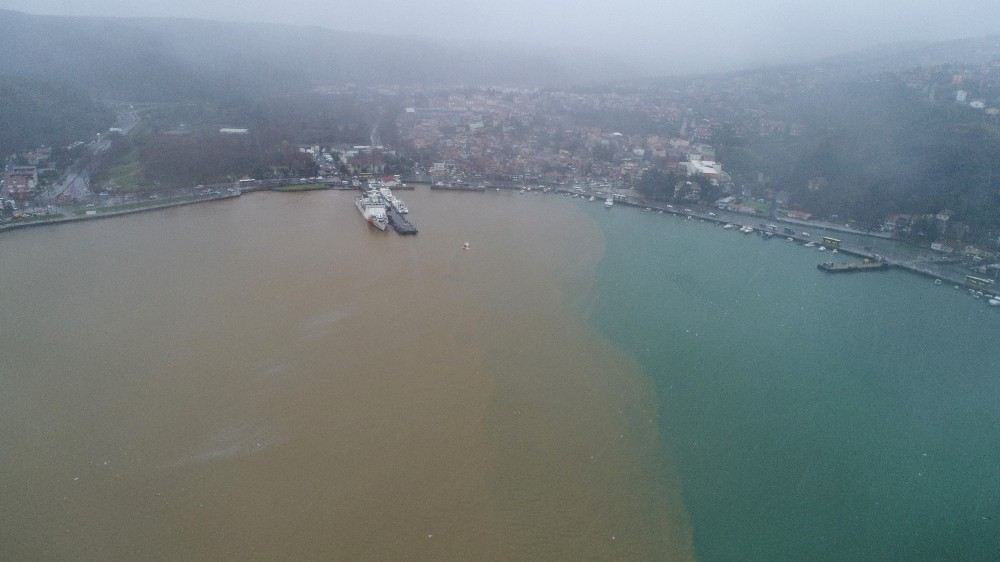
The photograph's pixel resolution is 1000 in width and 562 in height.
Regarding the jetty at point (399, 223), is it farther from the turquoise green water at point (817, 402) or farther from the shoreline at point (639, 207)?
the turquoise green water at point (817, 402)

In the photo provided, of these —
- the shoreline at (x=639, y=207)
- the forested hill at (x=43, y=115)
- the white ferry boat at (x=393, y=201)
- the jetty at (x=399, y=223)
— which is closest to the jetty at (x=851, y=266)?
the shoreline at (x=639, y=207)

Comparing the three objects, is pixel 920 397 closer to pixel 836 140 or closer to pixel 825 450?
pixel 825 450

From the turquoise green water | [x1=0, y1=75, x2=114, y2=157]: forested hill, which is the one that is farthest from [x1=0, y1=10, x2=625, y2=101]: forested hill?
the turquoise green water

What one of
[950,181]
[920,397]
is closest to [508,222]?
[920,397]

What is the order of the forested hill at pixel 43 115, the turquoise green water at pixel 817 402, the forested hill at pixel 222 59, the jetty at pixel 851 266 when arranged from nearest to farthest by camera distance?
1. the turquoise green water at pixel 817 402
2. the jetty at pixel 851 266
3. the forested hill at pixel 43 115
4. the forested hill at pixel 222 59

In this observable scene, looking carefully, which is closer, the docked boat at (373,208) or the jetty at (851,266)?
the jetty at (851,266)
